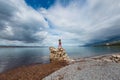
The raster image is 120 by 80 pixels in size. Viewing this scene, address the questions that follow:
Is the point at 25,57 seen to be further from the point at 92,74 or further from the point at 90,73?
the point at 92,74

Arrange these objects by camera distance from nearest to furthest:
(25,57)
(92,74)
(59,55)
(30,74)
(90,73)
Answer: (92,74)
(90,73)
(30,74)
(59,55)
(25,57)

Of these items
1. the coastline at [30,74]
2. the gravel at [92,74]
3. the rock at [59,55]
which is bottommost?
the coastline at [30,74]

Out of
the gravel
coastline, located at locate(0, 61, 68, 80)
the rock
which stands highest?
the rock

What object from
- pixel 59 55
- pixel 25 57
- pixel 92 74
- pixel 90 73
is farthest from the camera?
pixel 25 57

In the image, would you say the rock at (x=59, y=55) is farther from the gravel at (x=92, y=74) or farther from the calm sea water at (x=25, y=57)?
the gravel at (x=92, y=74)

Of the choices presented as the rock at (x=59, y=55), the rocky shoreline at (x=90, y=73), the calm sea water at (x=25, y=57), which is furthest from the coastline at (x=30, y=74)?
the rock at (x=59, y=55)

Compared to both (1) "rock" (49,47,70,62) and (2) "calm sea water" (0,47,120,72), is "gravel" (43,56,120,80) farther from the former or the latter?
(2) "calm sea water" (0,47,120,72)

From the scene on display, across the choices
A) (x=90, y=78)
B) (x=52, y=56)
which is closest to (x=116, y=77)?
(x=90, y=78)

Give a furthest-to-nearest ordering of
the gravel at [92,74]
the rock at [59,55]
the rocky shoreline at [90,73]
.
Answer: the rock at [59,55] → the rocky shoreline at [90,73] → the gravel at [92,74]

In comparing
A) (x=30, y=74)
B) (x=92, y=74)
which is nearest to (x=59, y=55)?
(x=30, y=74)

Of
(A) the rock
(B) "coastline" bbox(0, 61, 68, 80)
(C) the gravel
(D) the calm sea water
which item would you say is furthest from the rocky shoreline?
(D) the calm sea water

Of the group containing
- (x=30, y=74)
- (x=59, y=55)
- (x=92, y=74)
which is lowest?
(x=30, y=74)

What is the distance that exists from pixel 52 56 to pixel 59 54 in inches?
116

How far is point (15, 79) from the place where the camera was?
14.0 meters
